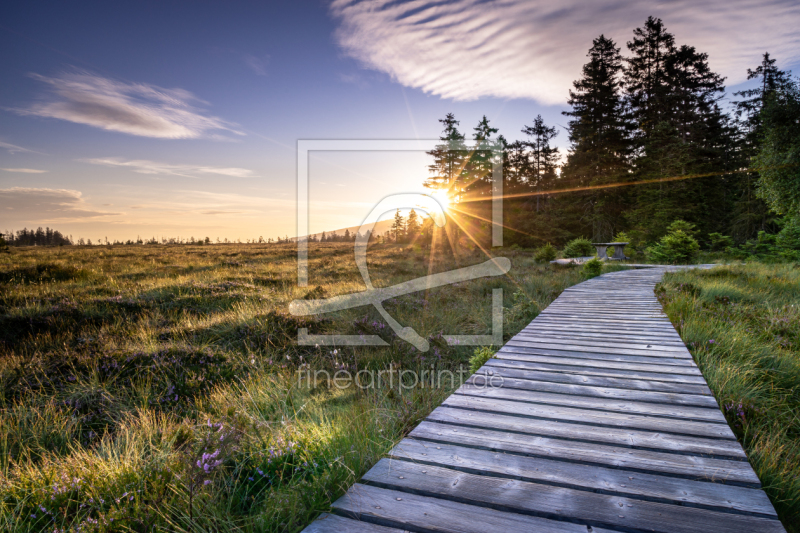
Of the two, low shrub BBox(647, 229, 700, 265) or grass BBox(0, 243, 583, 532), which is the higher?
low shrub BBox(647, 229, 700, 265)

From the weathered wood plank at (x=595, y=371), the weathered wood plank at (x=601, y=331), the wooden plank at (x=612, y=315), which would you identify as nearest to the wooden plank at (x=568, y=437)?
the weathered wood plank at (x=595, y=371)

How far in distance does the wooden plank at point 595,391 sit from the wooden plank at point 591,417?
358 millimetres

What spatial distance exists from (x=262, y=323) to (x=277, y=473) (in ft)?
14.3

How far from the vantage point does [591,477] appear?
1957 mm

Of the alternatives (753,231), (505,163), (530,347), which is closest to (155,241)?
(505,163)

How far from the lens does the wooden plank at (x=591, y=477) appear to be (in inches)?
69.0

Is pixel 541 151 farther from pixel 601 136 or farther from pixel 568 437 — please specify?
pixel 568 437

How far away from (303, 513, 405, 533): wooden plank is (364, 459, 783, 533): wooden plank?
0.29 m

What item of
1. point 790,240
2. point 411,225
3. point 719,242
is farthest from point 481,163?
point 790,240

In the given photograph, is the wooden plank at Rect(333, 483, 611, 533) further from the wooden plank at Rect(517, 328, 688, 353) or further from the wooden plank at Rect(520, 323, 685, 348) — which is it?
the wooden plank at Rect(520, 323, 685, 348)

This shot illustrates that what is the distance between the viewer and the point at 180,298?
8281 mm

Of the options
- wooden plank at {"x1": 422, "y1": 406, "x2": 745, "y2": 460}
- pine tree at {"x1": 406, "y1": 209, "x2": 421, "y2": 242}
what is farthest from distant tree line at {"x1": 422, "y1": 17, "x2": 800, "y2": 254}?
wooden plank at {"x1": 422, "y1": 406, "x2": 745, "y2": 460}

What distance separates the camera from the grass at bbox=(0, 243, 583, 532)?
203 centimetres

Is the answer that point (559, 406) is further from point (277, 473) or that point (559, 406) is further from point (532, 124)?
point (532, 124)
